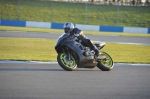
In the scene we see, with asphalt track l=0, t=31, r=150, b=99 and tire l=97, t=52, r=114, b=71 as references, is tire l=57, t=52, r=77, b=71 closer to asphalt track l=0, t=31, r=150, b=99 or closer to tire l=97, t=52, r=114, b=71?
asphalt track l=0, t=31, r=150, b=99

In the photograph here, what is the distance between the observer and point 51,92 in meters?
6.86

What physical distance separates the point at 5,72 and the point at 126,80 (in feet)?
9.11

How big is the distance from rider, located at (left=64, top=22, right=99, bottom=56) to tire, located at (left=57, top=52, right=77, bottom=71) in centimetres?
55

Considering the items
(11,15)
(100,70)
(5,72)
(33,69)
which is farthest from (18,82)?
(11,15)

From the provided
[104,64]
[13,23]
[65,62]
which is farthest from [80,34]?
[13,23]

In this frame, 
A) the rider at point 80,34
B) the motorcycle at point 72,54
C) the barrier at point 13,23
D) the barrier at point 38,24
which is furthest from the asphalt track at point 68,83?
the barrier at point 38,24

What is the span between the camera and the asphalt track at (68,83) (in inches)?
264

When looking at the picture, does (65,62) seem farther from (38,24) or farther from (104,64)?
(38,24)

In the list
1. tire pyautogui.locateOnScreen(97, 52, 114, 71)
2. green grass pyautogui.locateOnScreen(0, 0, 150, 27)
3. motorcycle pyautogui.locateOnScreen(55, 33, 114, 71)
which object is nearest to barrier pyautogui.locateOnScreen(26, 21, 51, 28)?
green grass pyautogui.locateOnScreen(0, 0, 150, 27)

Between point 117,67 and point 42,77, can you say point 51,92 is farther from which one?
point 117,67

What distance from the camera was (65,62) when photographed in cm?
1018

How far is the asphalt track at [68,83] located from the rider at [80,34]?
0.64 m

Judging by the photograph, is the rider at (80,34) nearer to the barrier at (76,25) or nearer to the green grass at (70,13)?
the barrier at (76,25)

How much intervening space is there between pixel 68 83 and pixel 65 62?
2149mm
